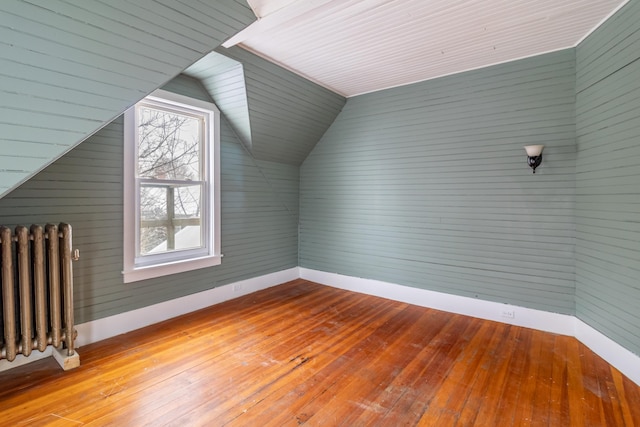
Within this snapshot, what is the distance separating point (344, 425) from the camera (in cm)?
179

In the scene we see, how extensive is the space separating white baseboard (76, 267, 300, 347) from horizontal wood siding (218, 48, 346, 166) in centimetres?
178

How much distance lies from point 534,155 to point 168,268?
3898mm

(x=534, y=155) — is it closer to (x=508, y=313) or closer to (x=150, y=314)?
(x=508, y=313)

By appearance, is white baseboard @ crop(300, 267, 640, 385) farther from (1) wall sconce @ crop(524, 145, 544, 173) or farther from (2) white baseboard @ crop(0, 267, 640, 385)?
(1) wall sconce @ crop(524, 145, 544, 173)

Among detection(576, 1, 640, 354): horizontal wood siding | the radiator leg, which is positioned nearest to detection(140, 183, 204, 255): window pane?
the radiator leg

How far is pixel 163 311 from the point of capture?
10.7 ft

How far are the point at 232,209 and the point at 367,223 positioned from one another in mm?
1845

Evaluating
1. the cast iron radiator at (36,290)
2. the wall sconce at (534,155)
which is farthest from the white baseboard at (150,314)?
the wall sconce at (534,155)

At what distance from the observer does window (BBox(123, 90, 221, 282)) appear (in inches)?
118

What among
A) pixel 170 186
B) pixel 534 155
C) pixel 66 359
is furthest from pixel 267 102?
pixel 66 359

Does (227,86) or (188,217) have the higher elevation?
(227,86)

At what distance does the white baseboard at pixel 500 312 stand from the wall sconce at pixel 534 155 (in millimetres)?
1493

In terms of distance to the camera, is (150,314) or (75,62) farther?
(150,314)

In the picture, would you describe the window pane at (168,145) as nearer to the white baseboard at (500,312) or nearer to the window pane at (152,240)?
the window pane at (152,240)
